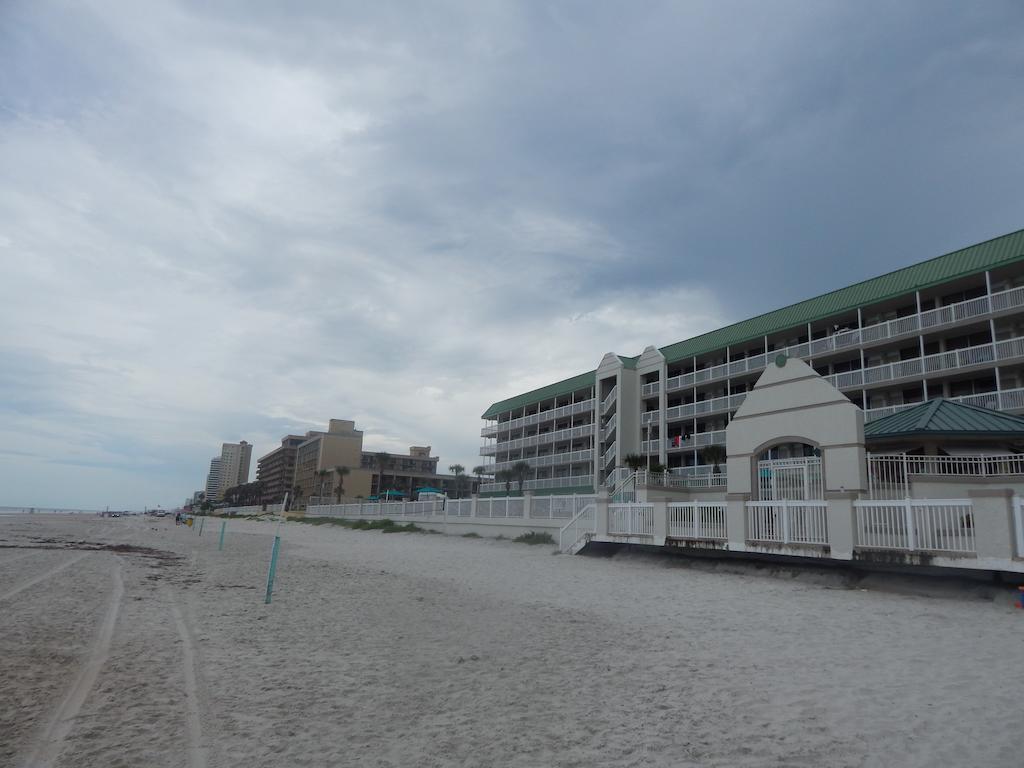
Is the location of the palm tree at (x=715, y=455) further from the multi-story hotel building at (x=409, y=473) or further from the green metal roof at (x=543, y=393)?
the multi-story hotel building at (x=409, y=473)

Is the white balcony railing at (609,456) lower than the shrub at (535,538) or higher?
higher

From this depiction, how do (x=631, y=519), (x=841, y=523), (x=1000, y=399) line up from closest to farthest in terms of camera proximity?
(x=841, y=523) → (x=631, y=519) → (x=1000, y=399)

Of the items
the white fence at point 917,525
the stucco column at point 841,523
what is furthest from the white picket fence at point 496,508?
the white fence at point 917,525

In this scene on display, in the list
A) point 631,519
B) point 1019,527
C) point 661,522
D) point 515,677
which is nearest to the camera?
point 515,677

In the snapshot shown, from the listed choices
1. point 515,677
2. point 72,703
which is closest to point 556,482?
point 515,677

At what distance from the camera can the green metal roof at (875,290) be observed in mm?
28938

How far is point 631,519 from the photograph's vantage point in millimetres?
19109

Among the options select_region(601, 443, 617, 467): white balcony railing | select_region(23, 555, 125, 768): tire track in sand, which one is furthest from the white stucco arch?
select_region(601, 443, 617, 467): white balcony railing

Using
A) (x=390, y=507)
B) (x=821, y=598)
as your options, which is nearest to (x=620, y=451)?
(x=390, y=507)

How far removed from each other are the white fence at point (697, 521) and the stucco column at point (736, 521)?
0.32 meters

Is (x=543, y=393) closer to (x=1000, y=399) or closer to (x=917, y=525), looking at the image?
(x=1000, y=399)

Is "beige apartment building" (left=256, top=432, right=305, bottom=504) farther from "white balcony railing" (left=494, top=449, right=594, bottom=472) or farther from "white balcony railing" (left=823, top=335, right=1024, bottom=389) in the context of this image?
"white balcony railing" (left=823, top=335, right=1024, bottom=389)

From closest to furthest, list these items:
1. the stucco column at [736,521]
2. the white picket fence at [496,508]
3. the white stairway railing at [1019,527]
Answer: the white stairway railing at [1019,527] → the stucco column at [736,521] → the white picket fence at [496,508]

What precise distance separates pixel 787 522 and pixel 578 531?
8201 millimetres
